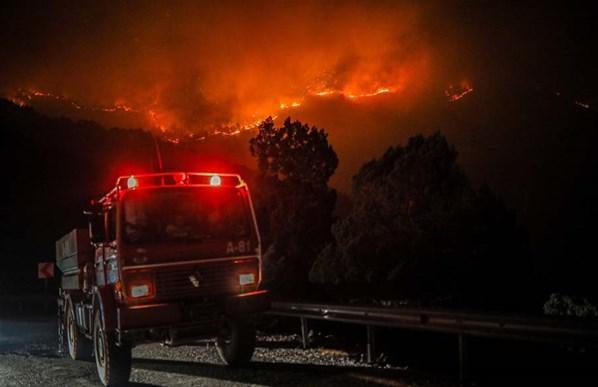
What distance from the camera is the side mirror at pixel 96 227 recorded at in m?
9.21

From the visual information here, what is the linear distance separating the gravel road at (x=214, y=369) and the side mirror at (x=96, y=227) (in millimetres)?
2097

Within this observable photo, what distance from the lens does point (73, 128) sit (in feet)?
278

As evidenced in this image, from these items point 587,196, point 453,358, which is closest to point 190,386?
point 453,358

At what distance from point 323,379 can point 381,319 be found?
1653 millimetres

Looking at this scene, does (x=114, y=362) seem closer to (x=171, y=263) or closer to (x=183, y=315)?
(x=183, y=315)

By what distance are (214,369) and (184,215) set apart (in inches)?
98.9

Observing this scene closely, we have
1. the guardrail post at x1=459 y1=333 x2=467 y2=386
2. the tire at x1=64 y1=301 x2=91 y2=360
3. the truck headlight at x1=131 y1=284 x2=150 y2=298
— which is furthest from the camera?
the tire at x1=64 y1=301 x2=91 y2=360

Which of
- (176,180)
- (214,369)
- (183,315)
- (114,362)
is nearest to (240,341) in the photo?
(214,369)

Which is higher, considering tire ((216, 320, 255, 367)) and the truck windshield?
the truck windshield

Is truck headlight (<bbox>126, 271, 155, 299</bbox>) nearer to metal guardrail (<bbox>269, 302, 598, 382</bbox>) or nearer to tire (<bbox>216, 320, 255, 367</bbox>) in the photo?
tire (<bbox>216, 320, 255, 367</bbox>)

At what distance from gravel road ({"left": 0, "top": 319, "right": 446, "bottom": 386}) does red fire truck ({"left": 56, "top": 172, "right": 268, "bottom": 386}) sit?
1.97ft

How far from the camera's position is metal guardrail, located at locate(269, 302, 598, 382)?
22.4 ft

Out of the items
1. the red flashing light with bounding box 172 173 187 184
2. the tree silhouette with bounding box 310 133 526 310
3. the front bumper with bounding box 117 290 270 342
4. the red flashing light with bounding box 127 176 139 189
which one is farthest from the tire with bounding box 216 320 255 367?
the tree silhouette with bounding box 310 133 526 310

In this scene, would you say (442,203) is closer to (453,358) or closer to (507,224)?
(507,224)
